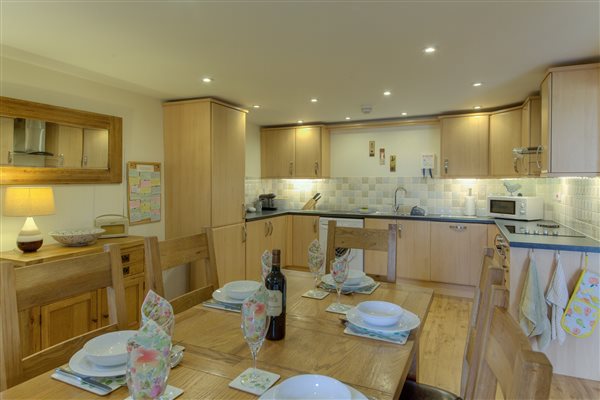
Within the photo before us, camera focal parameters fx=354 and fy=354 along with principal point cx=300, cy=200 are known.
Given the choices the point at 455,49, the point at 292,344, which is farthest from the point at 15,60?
the point at 455,49

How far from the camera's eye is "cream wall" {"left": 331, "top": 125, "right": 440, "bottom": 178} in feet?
15.9

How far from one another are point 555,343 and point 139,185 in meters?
3.75

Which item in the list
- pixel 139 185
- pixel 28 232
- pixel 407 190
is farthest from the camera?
pixel 407 190

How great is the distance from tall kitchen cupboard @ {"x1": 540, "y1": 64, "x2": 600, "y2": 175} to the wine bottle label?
2.51 metres

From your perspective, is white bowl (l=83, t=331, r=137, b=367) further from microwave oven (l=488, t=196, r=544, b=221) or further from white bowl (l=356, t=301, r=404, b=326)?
microwave oven (l=488, t=196, r=544, b=221)

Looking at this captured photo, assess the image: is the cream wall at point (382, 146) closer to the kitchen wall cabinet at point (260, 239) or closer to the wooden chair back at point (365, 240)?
the kitchen wall cabinet at point (260, 239)

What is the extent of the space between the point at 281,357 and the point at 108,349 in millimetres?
540

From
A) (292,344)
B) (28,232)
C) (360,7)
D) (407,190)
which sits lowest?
(292,344)

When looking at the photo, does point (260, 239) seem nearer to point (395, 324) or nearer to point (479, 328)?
point (395, 324)

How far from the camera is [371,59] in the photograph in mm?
2547

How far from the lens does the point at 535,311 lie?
240 cm

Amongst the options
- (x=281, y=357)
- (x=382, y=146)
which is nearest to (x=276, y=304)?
(x=281, y=357)

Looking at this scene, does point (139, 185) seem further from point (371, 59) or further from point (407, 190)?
point (407, 190)

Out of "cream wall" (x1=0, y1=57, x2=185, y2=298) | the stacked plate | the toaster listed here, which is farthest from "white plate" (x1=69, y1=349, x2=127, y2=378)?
the toaster
